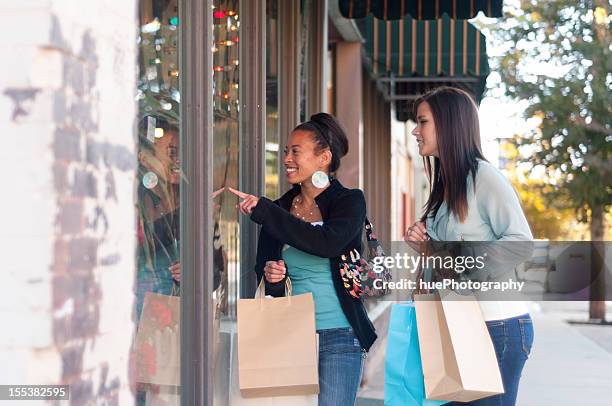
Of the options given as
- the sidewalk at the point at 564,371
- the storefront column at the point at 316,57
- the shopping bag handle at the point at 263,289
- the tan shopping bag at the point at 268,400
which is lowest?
the sidewalk at the point at 564,371

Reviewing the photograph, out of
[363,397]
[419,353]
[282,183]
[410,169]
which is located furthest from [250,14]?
[410,169]

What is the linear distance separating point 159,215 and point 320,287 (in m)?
0.61

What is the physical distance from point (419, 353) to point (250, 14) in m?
2.12

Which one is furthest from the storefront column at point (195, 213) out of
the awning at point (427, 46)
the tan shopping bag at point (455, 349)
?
the awning at point (427, 46)

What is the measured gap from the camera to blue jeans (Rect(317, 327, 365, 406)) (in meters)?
3.33

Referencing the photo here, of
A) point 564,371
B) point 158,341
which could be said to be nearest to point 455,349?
point 158,341

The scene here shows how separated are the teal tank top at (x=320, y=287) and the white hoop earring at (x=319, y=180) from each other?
250mm

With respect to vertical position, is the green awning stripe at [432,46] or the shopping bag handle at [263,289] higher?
the green awning stripe at [432,46]

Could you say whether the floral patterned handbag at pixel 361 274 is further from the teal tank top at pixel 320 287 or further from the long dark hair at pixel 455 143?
the long dark hair at pixel 455 143

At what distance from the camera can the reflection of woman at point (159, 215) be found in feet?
9.58

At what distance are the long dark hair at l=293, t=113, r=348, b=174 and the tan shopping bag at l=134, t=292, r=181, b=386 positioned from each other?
29.2 inches

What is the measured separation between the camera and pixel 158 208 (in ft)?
10.1

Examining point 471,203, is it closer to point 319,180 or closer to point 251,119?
point 319,180

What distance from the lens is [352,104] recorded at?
9367 mm
